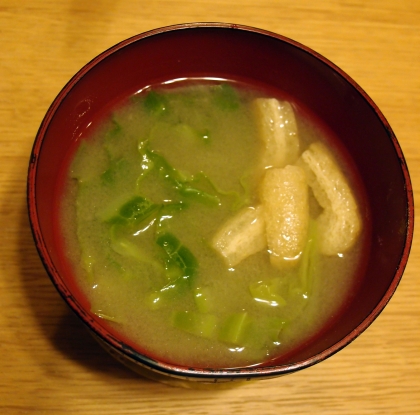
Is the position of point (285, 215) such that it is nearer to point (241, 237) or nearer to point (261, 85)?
point (241, 237)

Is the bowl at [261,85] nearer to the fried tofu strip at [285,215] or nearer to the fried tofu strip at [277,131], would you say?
the fried tofu strip at [277,131]

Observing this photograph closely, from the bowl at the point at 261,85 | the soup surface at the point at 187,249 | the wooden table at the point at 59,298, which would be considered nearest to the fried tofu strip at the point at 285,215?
the soup surface at the point at 187,249

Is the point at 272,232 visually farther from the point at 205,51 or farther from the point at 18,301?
the point at 18,301

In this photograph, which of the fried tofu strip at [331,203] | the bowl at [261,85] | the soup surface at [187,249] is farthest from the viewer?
the fried tofu strip at [331,203]

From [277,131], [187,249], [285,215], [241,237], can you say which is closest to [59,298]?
[187,249]

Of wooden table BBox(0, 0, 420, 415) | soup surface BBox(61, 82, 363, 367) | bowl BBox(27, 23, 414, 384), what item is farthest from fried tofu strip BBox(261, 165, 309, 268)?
wooden table BBox(0, 0, 420, 415)

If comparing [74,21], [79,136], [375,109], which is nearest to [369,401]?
[375,109]
